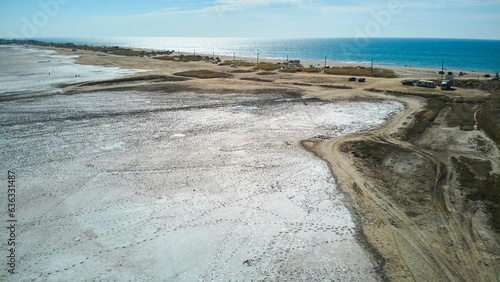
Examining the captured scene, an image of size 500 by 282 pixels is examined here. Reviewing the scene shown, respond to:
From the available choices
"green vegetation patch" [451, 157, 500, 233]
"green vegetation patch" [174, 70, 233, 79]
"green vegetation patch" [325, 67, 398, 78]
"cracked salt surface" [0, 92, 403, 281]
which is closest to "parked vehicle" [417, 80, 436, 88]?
"green vegetation patch" [325, 67, 398, 78]

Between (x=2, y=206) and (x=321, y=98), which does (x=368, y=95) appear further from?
(x=2, y=206)

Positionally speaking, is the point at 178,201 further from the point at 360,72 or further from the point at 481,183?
the point at 360,72

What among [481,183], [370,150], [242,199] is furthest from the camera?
[370,150]

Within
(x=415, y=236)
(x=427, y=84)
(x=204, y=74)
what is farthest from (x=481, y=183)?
(x=204, y=74)

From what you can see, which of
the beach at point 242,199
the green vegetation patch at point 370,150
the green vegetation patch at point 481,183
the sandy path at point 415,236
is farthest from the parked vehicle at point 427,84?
the sandy path at point 415,236

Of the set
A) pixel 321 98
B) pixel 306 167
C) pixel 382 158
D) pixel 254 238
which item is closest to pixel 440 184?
pixel 382 158

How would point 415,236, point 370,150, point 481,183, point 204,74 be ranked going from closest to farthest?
point 415,236
point 481,183
point 370,150
point 204,74
